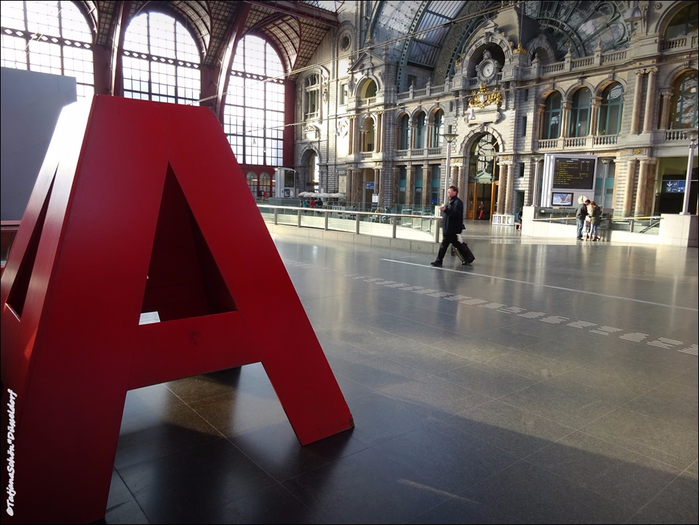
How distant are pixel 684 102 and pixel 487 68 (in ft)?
38.9

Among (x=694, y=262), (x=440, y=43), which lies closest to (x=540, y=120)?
(x=440, y=43)

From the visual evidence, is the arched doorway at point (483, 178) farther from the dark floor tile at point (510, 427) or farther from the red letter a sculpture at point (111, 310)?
the red letter a sculpture at point (111, 310)

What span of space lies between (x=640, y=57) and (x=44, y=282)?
99.6ft

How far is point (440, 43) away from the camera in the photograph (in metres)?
40.3

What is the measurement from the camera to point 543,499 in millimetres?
2273

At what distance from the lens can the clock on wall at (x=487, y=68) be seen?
107 feet

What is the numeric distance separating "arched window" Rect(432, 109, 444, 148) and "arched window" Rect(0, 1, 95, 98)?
25.6 meters

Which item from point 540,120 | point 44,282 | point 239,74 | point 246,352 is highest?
point 239,74

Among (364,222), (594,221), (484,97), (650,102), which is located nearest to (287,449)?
(364,222)

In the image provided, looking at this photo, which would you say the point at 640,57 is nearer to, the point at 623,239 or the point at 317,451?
the point at 623,239

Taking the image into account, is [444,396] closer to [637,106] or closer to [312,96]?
[637,106]

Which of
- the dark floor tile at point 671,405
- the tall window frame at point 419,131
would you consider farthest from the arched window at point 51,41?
the dark floor tile at point 671,405

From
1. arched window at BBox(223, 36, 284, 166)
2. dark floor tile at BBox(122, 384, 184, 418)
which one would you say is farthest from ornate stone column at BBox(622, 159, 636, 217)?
arched window at BBox(223, 36, 284, 166)

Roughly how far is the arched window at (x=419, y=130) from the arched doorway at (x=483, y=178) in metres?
4.66
